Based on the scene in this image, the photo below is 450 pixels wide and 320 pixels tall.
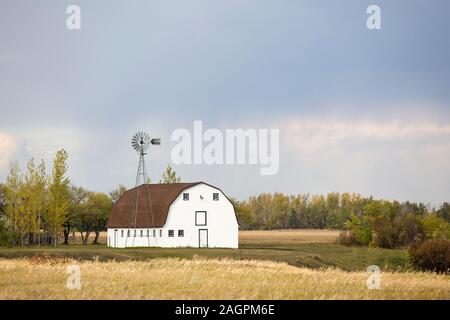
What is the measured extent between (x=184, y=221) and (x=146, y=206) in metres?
5.30

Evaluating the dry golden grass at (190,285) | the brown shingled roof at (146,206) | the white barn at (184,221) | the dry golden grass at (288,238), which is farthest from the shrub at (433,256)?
the dry golden grass at (288,238)

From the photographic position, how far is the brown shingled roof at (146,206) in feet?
253

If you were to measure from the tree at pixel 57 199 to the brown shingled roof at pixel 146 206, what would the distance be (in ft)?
16.8

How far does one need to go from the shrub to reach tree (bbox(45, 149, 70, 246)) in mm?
38545

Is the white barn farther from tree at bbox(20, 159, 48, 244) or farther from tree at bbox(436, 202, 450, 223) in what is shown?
tree at bbox(436, 202, 450, 223)

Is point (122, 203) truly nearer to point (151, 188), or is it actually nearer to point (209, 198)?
point (151, 188)

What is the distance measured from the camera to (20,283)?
28.0 m

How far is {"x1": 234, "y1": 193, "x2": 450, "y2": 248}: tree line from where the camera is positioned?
8581 centimetres

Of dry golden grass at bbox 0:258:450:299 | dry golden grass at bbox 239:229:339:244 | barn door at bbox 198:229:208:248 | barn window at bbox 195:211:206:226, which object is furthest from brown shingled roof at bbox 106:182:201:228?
dry golden grass at bbox 0:258:450:299

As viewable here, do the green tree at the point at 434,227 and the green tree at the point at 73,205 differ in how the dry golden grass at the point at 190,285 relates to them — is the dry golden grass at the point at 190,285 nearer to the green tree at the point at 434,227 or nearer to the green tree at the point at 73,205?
the green tree at the point at 434,227

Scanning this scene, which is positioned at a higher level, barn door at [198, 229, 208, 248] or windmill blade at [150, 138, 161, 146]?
windmill blade at [150, 138, 161, 146]

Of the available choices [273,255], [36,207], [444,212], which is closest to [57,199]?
→ [36,207]

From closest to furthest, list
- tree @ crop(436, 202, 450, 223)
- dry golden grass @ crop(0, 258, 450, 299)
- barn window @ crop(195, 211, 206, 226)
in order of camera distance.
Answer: dry golden grass @ crop(0, 258, 450, 299) → barn window @ crop(195, 211, 206, 226) → tree @ crop(436, 202, 450, 223)
